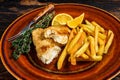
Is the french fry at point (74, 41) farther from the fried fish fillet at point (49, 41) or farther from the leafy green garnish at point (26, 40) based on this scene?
the leafy green garnish at point (26, 40)

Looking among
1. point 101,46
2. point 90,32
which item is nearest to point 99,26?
point 90,32

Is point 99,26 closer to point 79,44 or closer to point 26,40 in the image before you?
point 79,44

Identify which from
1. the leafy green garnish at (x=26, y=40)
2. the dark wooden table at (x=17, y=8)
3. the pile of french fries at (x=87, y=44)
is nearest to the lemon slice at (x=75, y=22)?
the pile of french fries at (x=87, y=44)

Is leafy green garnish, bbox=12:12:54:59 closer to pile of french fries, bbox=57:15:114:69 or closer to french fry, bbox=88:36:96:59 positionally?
pile of french fries, bbox=57:15:114:69

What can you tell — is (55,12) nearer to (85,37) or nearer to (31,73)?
(85,37)

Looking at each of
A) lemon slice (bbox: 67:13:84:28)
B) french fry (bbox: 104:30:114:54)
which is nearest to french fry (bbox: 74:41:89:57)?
french fry (bbox: 104:30:114:54)
